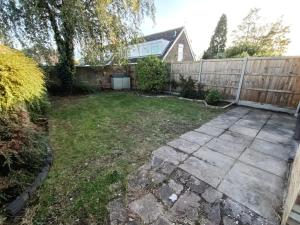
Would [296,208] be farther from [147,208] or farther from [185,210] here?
[147,208]

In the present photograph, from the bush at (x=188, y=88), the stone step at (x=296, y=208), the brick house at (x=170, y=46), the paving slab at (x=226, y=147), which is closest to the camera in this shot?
the stone step at (x=296, y=208)

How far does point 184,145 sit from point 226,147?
0.87 m

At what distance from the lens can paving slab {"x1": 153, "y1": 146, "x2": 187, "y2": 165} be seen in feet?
9.24

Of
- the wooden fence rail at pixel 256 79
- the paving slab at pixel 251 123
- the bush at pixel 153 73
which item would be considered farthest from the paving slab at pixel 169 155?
the bush at pixel 153 73

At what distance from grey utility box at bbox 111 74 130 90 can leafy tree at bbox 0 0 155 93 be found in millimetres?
3561

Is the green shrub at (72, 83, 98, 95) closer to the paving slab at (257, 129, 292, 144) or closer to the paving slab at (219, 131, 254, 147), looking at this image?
the paving slab at (219, 131, 254, 147)

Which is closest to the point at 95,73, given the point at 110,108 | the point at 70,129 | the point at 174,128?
the point at 110,108

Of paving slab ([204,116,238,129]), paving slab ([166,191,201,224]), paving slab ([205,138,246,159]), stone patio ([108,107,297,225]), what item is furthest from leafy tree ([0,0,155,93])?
paving slab ([166,191,201,224])

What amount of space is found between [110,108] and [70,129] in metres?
2.18

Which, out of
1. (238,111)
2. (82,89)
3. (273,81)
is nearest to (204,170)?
(238,111)

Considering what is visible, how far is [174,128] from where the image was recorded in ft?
14.0

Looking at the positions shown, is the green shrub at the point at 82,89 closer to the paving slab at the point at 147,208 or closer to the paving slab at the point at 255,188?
the paving slab at the point at 147,208

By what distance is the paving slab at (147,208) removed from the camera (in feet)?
5.86

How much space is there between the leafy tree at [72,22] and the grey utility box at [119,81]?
3561 millimetres
